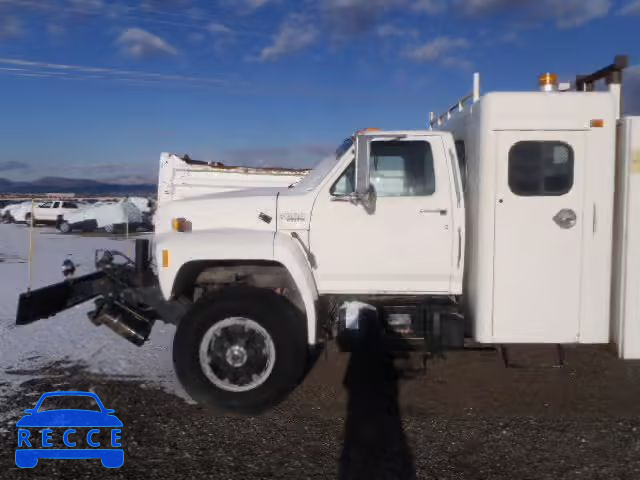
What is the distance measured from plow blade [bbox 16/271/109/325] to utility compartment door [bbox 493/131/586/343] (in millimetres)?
3535

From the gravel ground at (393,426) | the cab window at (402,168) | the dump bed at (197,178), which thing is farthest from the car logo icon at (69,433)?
the cab window at (402,168)

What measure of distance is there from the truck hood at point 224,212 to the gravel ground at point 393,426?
1.46 metres

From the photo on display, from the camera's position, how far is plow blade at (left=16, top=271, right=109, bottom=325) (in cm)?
560

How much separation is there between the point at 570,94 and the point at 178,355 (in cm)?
378

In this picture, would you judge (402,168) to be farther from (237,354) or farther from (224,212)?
(237,354)

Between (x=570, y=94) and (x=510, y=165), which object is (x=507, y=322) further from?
(x=570, y=94)

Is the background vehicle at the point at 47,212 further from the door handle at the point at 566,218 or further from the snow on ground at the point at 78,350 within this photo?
the door handle at the point at 566,218

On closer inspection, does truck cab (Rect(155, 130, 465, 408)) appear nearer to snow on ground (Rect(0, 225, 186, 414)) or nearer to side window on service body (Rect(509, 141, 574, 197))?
side window on service body (Rect(509, 141, 574, 197))

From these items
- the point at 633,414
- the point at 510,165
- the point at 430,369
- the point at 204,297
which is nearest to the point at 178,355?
the point at 204,297

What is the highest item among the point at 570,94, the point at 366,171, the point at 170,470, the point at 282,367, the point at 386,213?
the point at 570,94

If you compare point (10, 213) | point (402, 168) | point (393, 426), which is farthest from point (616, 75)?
point (10, 213)

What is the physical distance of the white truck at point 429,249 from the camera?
5152 millimetres

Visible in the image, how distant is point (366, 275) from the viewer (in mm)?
5438

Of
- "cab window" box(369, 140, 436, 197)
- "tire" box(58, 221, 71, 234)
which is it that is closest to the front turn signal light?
"cab window" box(369, 140, 436, 197)
